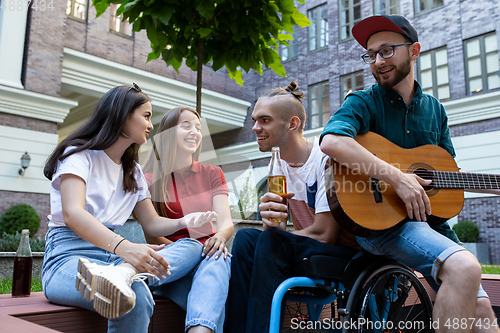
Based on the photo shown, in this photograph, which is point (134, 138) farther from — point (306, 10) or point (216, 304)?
point (306, 10)

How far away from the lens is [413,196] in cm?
188

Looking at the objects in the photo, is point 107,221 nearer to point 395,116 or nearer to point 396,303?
point 396,303

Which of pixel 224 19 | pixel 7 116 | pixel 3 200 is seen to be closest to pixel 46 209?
Answer: pixel 3 200

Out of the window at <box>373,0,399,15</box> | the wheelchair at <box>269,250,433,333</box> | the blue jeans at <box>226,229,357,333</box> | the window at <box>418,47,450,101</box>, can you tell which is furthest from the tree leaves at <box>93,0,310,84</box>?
the window at <box>373,0,399,15</box>

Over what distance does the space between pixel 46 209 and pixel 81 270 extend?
10507 mm

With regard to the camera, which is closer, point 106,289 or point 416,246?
point 106,289

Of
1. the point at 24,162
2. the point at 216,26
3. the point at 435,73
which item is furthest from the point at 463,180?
the point at 435,73

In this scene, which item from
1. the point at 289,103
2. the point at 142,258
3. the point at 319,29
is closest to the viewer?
the point at 142,258

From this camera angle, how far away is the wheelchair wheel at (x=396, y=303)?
6.22 feet

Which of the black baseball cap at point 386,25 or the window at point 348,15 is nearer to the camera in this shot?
the black baseball cap at point 386,25

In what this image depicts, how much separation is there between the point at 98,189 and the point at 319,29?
15551mm

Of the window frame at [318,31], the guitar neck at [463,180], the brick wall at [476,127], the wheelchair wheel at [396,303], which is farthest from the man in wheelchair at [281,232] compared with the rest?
the window frame at [318,31]

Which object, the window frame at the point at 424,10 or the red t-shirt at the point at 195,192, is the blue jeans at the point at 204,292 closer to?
the red t-shirt at the point at 195,192

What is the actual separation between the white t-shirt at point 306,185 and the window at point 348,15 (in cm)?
1382
